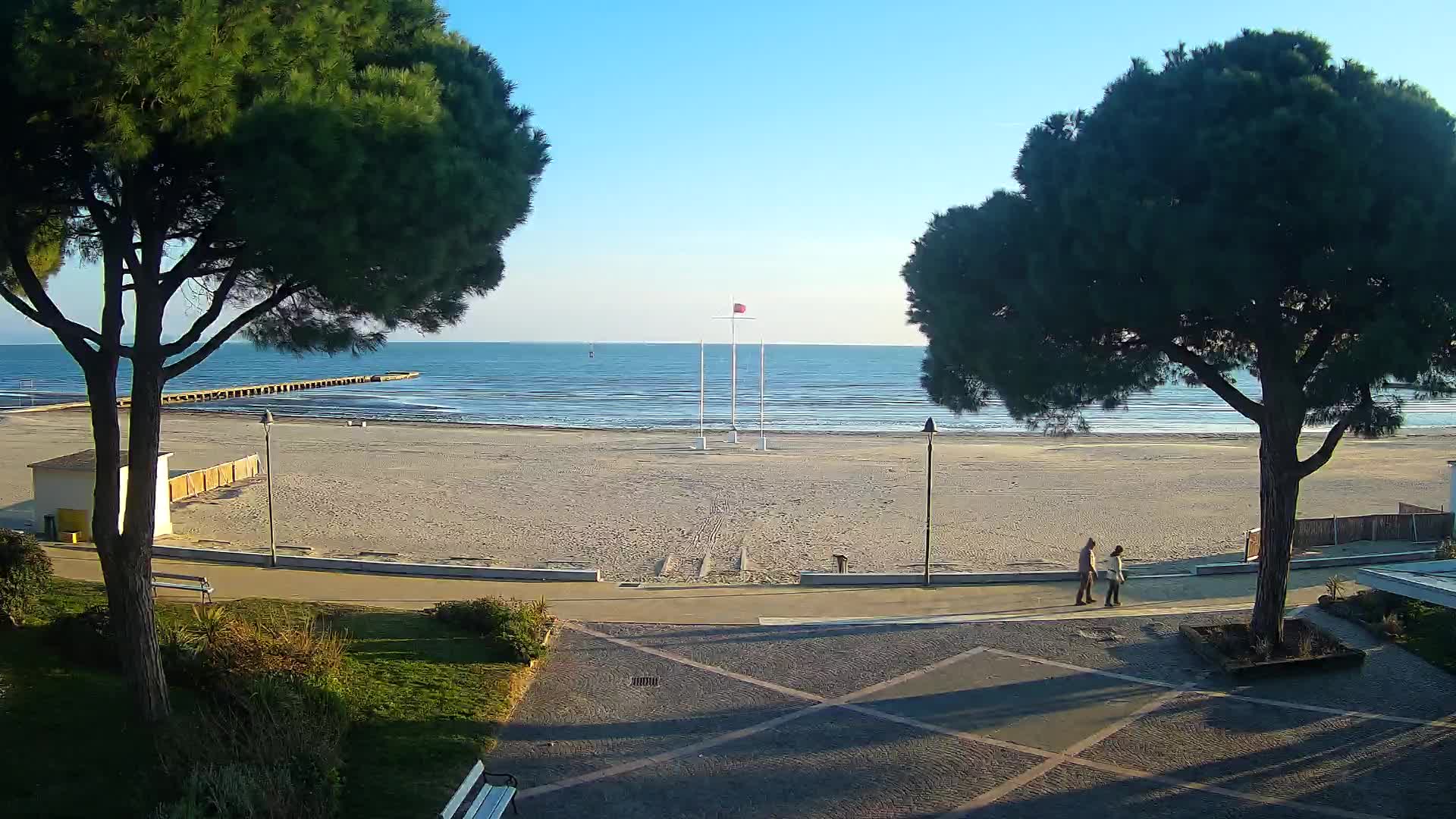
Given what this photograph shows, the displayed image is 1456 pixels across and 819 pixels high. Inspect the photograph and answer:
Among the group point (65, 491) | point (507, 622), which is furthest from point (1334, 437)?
point (65, 491)

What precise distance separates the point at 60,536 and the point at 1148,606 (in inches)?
800

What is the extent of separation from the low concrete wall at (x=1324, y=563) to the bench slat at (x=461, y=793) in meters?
14.7

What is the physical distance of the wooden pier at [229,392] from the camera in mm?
67062

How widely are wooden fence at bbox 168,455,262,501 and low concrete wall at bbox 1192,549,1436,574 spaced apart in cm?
2513

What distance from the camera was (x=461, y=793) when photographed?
6.87 metres

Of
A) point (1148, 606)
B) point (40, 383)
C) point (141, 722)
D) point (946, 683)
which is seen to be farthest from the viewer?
point (40, 383)

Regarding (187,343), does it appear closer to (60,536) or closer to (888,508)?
(60,536)

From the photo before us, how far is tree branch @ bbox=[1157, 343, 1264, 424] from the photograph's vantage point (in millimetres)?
11500

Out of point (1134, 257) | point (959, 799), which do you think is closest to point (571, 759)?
point (959, 799)

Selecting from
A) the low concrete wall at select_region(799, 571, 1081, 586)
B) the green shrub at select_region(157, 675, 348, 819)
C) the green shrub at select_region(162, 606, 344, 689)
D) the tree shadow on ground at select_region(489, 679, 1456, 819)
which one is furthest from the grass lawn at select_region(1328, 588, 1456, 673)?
the green shrub at select_region(162, 606, 344, 689)

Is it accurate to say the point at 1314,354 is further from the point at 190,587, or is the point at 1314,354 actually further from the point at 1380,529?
the point at 190,587

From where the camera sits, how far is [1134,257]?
10.4 metres

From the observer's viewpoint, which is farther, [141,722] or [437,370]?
[437,370]

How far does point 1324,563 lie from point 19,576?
20.2m
